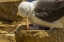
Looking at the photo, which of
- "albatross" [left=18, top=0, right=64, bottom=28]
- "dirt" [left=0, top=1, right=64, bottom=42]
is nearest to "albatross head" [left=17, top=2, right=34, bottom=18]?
"albatross" [left=18, top=0, right=64, bottom=28]

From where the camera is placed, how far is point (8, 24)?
2061 millimetres

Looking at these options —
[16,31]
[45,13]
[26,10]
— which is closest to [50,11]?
[45,13]

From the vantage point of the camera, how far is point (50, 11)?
926mm

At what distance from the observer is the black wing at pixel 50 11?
919 millimetres

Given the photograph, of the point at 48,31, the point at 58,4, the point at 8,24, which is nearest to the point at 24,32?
the point at 48,31

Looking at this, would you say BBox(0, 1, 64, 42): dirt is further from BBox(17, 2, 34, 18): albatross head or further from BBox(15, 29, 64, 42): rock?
BBox(17, 2, 34, 18): albatross head

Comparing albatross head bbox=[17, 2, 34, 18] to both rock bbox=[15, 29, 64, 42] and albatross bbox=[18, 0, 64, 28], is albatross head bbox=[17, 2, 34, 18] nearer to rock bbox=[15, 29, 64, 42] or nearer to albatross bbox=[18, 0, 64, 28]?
albatross bbox=[18, 0, 64, 28]

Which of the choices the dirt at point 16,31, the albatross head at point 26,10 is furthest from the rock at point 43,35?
the albatross head at point 26,10

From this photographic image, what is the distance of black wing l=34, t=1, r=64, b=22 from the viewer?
919 mm

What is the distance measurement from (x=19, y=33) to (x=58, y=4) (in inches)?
11.6

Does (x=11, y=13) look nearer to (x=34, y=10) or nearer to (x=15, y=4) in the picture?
(x=15, y=4)

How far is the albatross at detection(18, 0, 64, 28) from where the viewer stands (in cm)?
92

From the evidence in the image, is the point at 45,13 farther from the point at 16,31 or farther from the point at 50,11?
the point at 16,31

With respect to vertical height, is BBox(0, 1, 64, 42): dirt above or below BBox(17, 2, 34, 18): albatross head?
below
